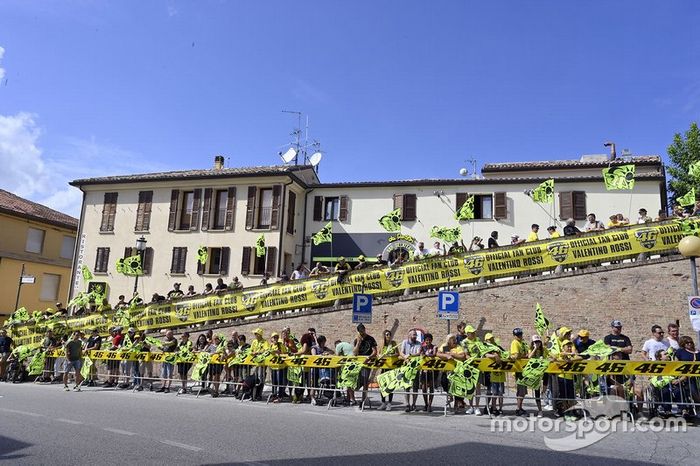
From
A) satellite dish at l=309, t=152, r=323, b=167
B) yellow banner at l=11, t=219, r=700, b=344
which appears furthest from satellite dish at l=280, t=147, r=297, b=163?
yellow banner at l=11, t=219, r=700, b=344

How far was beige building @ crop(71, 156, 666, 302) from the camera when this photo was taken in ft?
83.2

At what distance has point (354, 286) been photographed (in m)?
17.8

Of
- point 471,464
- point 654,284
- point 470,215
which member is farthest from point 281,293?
point 471,464

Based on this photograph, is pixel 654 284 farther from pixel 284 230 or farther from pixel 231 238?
pixel 231 238

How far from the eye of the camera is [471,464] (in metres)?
5.96

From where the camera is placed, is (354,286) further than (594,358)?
Yes

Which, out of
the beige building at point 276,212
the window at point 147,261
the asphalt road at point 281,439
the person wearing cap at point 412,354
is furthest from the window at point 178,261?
the person wearing cap at point 412,354

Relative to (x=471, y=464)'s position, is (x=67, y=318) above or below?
above

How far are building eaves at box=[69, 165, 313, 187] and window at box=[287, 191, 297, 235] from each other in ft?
2.91

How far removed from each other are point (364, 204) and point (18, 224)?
23.8 m

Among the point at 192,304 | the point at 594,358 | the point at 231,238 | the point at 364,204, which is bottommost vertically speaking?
the point at 594,358

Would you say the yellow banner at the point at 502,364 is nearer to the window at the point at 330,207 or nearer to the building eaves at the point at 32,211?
the window at the point at 330,207

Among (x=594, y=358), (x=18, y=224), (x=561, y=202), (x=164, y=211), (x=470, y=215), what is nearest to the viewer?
(x=594, y=358)

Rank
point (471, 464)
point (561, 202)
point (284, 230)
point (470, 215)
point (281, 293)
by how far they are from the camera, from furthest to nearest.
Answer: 1. point (284, 230)
2. point (561, 202)
3. point (470, 215)
4. point (281, 293)
5. point (471, 464)
